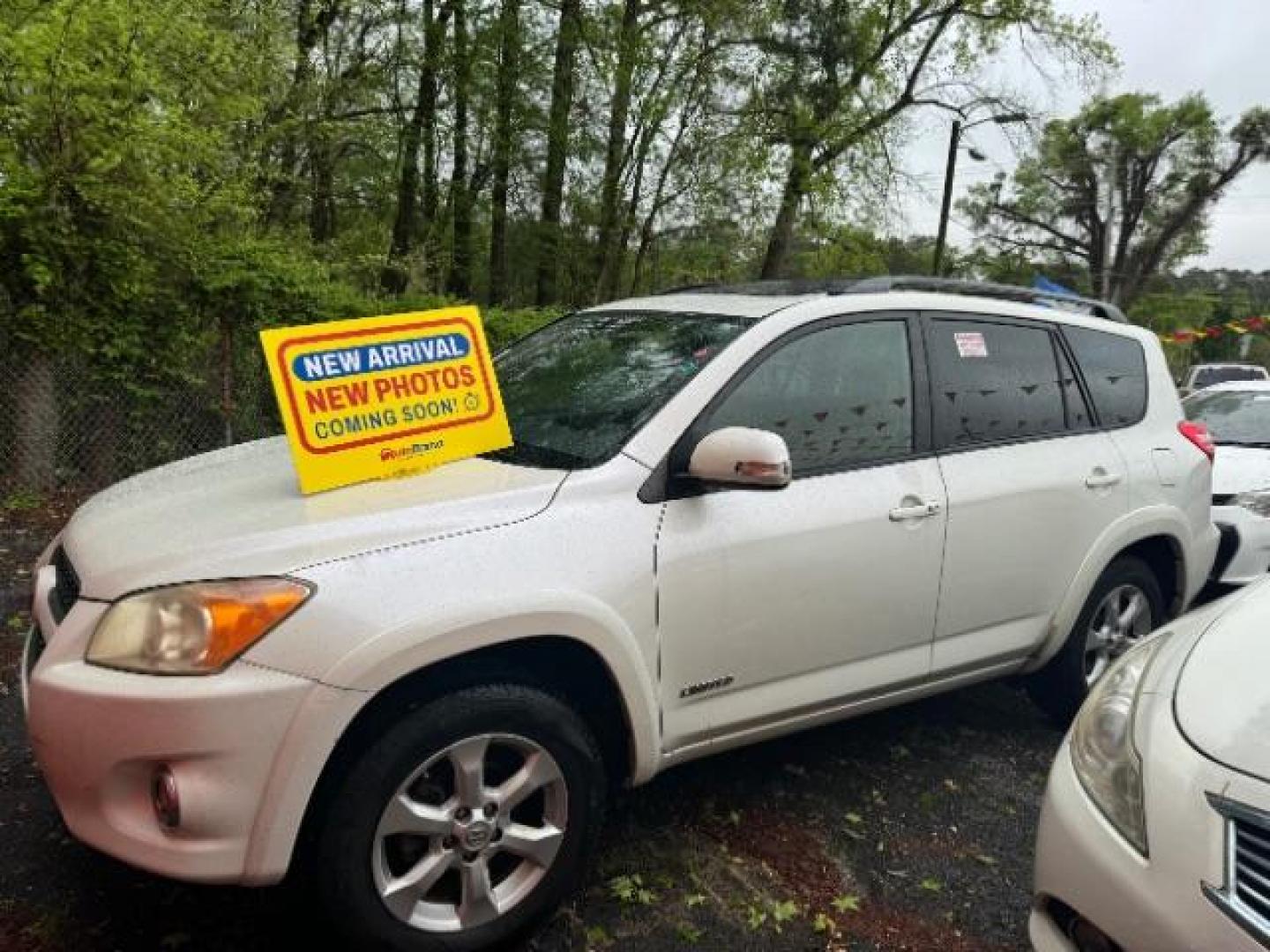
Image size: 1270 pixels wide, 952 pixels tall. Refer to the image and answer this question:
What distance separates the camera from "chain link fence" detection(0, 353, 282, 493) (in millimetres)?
6855

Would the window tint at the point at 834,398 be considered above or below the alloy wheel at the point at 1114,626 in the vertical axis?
above

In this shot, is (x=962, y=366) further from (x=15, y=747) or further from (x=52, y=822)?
(x=15, y=747)

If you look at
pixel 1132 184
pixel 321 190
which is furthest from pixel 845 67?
pixel 1132 184

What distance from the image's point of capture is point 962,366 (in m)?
3.47

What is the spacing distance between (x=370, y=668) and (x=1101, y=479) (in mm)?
2879

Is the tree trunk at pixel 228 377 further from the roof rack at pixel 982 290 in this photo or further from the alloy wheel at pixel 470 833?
the alloy wheel at pixel 470 833

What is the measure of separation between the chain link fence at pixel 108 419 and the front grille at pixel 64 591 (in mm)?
Result: 5002

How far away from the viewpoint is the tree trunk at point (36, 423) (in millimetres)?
6848

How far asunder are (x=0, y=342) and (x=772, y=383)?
6.06 meters

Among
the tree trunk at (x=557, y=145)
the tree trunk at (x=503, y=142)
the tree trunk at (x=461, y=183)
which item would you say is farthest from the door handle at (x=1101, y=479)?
the tree trunk at (x=503, y=142)

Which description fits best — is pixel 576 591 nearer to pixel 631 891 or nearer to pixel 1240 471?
pixel 631 891

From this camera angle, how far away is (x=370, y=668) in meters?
2.11

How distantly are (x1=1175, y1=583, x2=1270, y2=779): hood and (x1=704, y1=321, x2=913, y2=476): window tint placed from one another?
Result: 111cm

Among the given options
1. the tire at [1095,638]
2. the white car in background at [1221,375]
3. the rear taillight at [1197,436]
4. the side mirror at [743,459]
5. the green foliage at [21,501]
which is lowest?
the white car in background at [1221,375]
